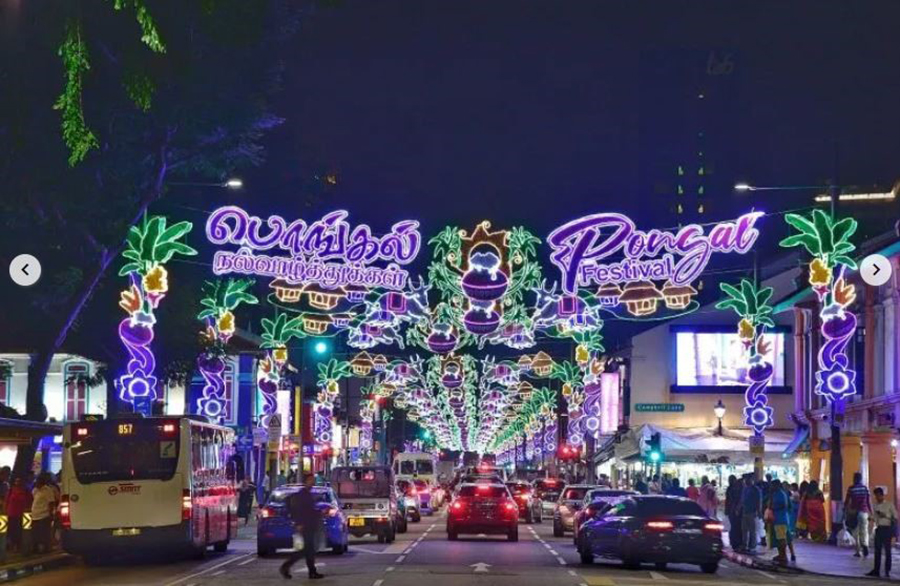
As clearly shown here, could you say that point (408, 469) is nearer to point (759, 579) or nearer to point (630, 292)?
point (630, 292)

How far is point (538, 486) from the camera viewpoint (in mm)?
67438

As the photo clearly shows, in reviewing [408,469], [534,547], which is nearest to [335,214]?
[534,547]

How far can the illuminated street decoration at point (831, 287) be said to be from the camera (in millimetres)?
39500

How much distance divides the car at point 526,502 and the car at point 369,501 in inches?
704

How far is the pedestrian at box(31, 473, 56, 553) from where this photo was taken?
1320 inches

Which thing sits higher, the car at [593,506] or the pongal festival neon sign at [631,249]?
the pongal festival neon sign at [631,249]

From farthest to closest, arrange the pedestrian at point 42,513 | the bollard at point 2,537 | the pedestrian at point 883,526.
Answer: the pedestrian at point 42,513, the pedestrian at point 883,526, the bollard at point 2,537

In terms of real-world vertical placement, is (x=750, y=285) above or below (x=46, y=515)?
above

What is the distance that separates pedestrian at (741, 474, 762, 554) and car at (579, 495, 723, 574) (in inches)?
265

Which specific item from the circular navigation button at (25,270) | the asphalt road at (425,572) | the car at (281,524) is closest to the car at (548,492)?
the asphalt road at (425,572)

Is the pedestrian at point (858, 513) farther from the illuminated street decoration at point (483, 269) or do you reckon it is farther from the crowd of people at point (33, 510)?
the crowd of people at point (33, 510)

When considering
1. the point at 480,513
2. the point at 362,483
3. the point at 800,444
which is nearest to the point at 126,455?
the point at 362,483

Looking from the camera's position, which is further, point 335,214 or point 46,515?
point 335,214

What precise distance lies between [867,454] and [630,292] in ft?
31.0
